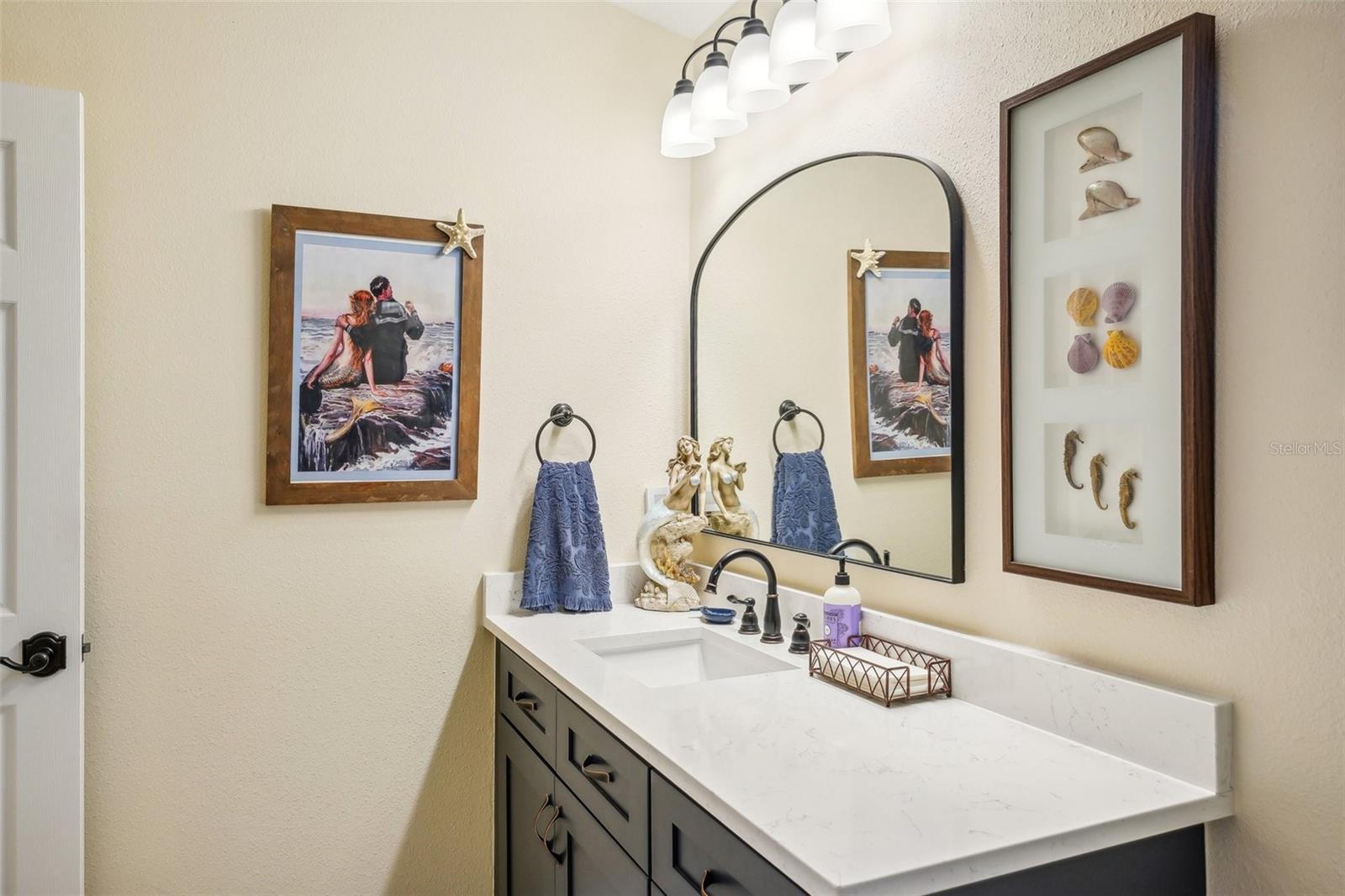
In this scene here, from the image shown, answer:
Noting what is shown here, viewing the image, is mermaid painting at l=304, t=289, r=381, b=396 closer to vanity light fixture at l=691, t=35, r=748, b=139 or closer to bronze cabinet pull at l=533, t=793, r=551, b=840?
vanity light fixture at l=691, t=35, r=748, b=139

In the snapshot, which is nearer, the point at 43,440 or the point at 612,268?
the point at 43,440

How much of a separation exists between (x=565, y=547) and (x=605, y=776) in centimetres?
80

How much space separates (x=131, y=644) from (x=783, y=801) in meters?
1.52

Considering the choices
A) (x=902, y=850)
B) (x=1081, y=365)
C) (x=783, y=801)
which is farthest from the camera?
(x=1081, y=365)

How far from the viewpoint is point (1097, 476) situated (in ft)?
3.92

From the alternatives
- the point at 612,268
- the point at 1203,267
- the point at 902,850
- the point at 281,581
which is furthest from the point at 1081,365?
the point at 281,581

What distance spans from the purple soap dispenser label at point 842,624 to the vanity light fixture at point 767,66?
1.03 meters

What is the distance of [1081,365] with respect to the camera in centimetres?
121

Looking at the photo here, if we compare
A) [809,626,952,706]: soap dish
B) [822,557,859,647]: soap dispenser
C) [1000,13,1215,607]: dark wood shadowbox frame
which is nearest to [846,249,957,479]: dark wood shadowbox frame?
[822,557,859,647]: soap dispenser

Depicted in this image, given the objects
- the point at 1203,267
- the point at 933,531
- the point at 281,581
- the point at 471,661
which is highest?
the point at 1203,267

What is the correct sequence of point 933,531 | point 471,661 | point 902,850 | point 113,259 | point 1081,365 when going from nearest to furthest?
point 902,850
point 1081,365
point 933,531
point 113,259
point 471,661

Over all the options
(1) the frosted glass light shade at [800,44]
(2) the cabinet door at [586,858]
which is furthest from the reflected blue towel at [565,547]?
(1) the frosted glass light shade at [800,44]

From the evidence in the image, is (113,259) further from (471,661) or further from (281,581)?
(471,661)

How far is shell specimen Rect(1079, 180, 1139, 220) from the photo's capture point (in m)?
1.15
